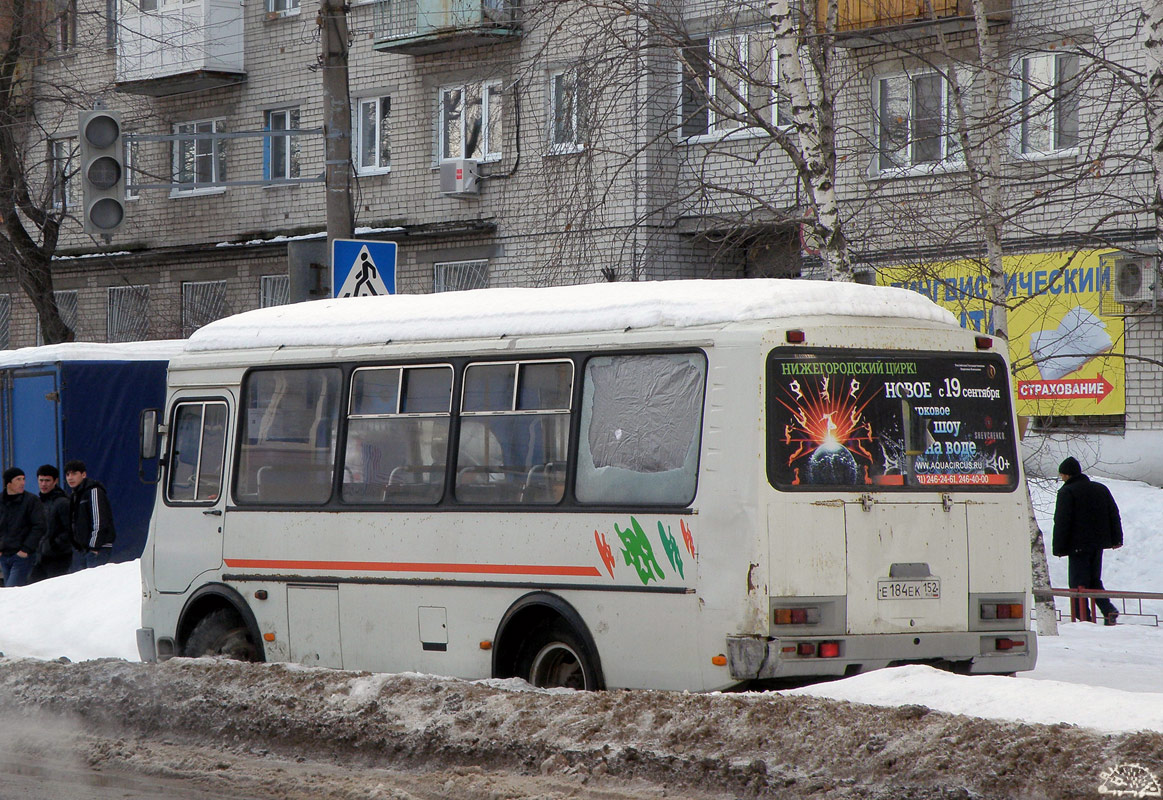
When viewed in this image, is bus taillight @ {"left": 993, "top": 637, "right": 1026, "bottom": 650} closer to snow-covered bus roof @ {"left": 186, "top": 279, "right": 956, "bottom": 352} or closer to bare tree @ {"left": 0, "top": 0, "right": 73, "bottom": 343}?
snow-covered bus roof @ {"left": 186, "top": 279, "right": 956, "bottom": 352}

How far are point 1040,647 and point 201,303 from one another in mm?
22527

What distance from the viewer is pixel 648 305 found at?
8.83 metres

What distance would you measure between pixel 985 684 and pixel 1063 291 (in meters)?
15.2

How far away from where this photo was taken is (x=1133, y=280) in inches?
827

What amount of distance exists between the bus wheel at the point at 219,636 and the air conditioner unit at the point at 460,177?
17009 millimetres

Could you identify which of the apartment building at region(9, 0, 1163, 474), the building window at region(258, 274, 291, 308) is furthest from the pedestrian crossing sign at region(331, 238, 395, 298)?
the building window at region(258, 274, 291, 308)

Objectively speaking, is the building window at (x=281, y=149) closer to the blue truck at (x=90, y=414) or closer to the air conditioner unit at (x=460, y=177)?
the air conditioner unit at (x=460, y=177)

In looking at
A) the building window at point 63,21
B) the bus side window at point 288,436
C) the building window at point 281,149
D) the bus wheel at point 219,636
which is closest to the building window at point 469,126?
the building window at point 281,149

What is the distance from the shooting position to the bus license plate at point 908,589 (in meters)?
8.46

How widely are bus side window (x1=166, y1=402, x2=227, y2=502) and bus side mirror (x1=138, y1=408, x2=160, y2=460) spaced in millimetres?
214

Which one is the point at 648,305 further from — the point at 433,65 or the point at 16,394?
the point at 433,65

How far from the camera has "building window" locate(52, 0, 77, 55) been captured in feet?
86.4

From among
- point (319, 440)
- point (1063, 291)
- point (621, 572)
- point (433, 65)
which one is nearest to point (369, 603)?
point (319, 440)

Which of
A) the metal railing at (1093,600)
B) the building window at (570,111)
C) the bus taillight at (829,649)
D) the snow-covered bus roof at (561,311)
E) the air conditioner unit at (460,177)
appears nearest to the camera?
the bus taillight at (829,649)
